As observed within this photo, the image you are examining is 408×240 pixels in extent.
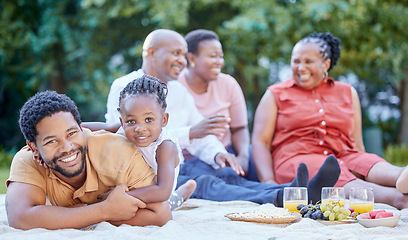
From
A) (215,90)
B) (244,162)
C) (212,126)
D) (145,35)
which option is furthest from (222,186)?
(145,35)

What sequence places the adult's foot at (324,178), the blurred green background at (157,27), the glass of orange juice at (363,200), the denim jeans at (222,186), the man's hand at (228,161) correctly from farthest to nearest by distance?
the blurred green background at (157,27), the man's hand at (228,161), the denim jeans at (222,186), the adult's foot at (324,178), the glass of orange juice at (363,200)

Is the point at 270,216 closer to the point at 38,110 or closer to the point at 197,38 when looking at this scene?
the point at 38,110

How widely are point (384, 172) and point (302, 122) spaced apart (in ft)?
2.78

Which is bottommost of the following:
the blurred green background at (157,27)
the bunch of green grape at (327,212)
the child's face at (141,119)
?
the bunch of green grape at (327,212)

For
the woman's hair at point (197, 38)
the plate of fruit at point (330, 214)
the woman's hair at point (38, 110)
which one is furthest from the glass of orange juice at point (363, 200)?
the woman's hair at point (197, 38)

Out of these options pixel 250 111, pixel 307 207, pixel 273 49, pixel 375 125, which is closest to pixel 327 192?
pixel 307 207

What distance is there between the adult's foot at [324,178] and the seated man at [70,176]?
1105mm

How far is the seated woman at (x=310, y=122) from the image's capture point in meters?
4.27

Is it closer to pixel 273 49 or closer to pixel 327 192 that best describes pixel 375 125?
pixel 273 49

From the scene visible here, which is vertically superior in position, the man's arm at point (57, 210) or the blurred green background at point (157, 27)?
the blurred green background at point (157, 27)

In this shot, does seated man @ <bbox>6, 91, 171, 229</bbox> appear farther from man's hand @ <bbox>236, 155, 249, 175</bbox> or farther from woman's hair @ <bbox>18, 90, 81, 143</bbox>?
man's hand @ <bbox>236, 155, 249, 175</bbox>

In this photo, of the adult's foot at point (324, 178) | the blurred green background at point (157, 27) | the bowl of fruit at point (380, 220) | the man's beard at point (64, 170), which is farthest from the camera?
the blurred green background at point (157, 27)

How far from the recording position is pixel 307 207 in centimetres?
301

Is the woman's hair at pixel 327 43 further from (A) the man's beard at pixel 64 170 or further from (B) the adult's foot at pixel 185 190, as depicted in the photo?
(A) the man's beard at pixel 64 170
